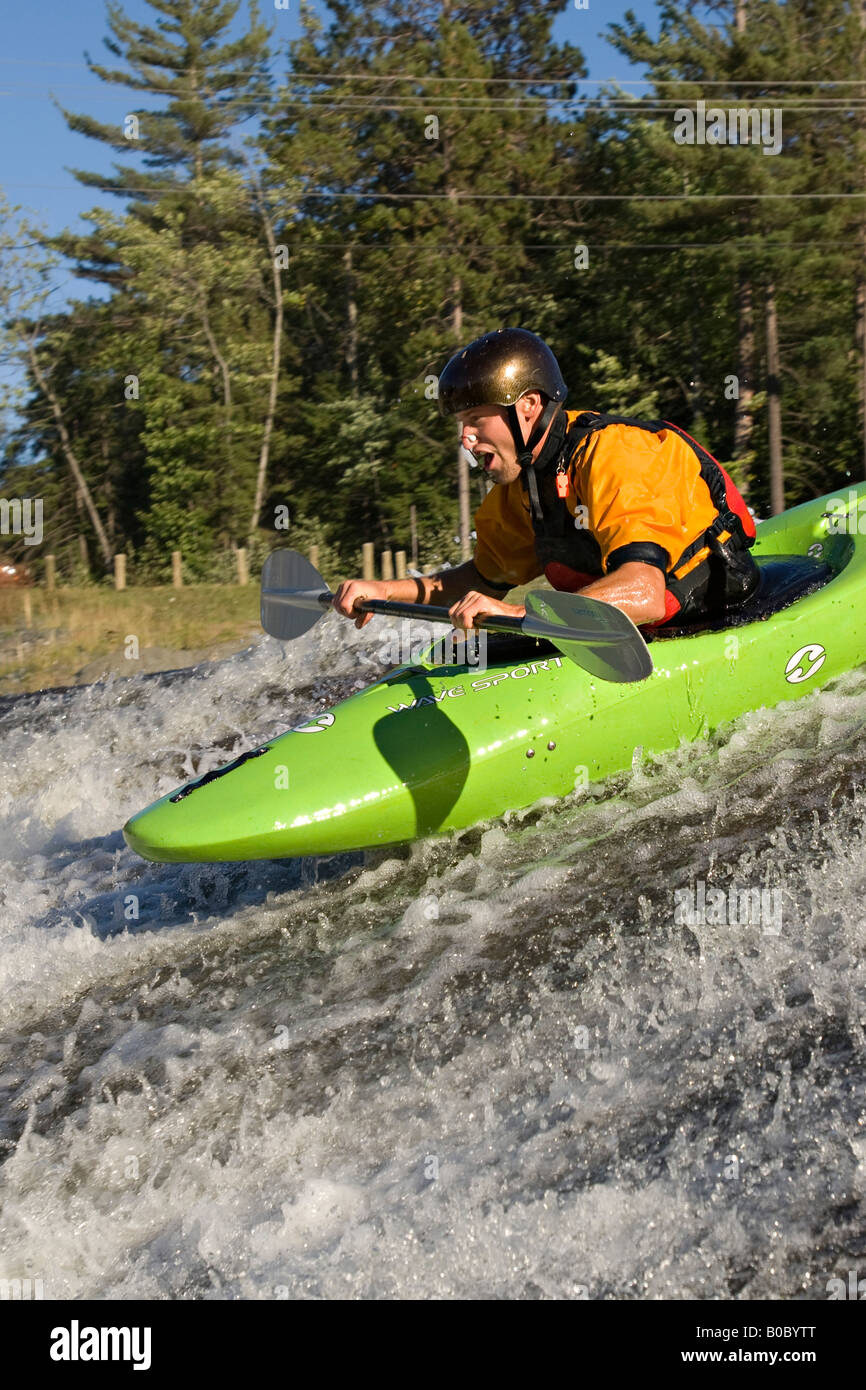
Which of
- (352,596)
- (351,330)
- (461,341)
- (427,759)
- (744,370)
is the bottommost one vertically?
(427,759)

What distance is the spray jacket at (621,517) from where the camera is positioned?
4.16 metres

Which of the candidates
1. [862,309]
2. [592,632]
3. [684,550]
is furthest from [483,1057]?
[862,309]

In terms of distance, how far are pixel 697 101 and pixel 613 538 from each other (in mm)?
20198

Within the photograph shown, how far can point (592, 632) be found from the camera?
143 inches

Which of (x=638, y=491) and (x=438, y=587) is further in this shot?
(x=438, y=587)

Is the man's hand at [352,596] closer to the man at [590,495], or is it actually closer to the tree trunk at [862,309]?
the man at [590,495]

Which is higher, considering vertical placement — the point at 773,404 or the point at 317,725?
the point at 773,404

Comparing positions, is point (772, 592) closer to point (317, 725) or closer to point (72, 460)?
point (317, 725)

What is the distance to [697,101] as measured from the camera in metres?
21.6

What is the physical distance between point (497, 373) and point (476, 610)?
88 cm

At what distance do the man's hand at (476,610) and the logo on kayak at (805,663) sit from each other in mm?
1544

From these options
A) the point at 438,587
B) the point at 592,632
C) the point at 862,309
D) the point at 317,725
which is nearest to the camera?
the point at 592,632
